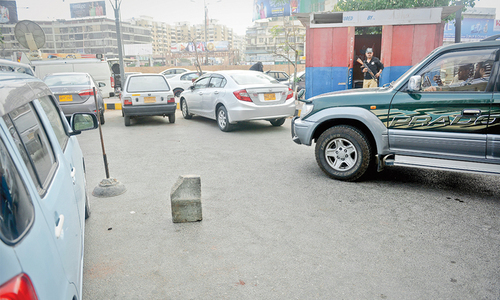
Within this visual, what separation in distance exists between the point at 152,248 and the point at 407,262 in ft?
7.36

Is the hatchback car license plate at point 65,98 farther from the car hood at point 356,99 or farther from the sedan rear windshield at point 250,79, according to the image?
the car hood at point 356,99

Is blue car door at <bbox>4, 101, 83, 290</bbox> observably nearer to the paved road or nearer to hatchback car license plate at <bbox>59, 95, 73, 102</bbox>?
the paved road

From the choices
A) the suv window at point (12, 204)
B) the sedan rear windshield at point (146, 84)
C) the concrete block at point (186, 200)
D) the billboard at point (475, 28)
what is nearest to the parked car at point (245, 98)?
the sedan rear windshield at point (146, 84)

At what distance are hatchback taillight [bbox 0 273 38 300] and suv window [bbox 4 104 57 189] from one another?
583 mm

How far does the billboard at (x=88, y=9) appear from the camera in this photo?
103562 millimetres

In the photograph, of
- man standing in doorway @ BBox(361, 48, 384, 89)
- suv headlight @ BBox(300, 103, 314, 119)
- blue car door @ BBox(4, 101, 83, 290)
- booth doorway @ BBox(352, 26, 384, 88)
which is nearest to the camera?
blue car door @ BBox(4, 101, 83, 290)

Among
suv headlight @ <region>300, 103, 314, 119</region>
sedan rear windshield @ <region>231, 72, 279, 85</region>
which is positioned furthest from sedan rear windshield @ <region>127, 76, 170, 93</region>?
suv headlight @ <region>300, 103, 314, 119</region>

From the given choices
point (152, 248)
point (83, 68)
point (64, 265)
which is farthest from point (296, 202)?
point (83, 68)

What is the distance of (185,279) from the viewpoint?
288cm

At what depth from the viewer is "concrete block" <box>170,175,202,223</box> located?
393 cm

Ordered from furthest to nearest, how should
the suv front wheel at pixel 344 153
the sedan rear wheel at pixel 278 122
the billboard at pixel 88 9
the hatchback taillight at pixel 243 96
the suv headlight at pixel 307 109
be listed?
the billboard at pixel 88 9 < the sedan rear wheel at pixel 278 122 < the hatchback taillight at pixel 243 96 < the suv headlight at pixel 307 109 < the suv front wheel at pixel 344 153

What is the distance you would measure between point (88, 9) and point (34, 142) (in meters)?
120

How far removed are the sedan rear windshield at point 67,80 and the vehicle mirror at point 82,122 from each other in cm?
787

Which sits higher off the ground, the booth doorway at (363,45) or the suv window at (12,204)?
the booth doorway at (363,45)
